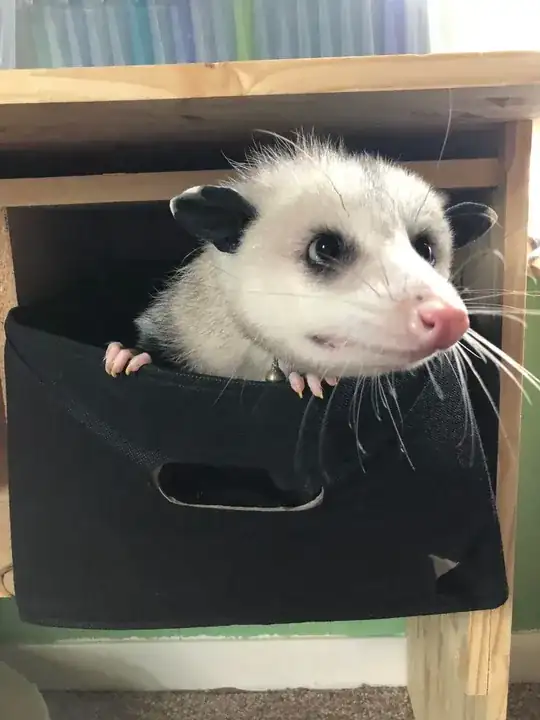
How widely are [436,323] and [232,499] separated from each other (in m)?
0.33

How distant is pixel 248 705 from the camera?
1413mm

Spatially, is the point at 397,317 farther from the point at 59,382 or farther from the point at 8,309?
the point at 8,309

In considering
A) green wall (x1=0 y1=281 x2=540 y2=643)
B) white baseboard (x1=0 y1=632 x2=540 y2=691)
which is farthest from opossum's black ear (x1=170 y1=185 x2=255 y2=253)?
white baseboard (x1=0 y1=632 x2=540 y2=691)

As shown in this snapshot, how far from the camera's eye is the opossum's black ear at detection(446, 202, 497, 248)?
2.53 feet

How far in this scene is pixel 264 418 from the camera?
699 mm

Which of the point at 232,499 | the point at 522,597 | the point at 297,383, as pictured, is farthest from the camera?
the point at 522,597

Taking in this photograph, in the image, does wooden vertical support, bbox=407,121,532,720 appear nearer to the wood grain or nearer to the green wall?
the wood grain

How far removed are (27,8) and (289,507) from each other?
0.96 m

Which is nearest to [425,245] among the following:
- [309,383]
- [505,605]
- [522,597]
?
[309,383]

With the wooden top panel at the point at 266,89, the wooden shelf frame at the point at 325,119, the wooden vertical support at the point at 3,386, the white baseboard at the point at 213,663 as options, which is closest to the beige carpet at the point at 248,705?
the white baseboard at the point at 213,663

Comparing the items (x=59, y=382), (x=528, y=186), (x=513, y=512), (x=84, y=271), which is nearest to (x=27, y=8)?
(x=84, y=271)

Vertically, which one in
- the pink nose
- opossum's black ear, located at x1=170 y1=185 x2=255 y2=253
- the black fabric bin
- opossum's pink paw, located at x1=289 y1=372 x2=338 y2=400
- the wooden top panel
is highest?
the wooden top panel

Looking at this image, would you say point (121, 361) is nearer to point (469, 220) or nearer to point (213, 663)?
point (469, 220)

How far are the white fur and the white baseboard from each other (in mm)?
816
